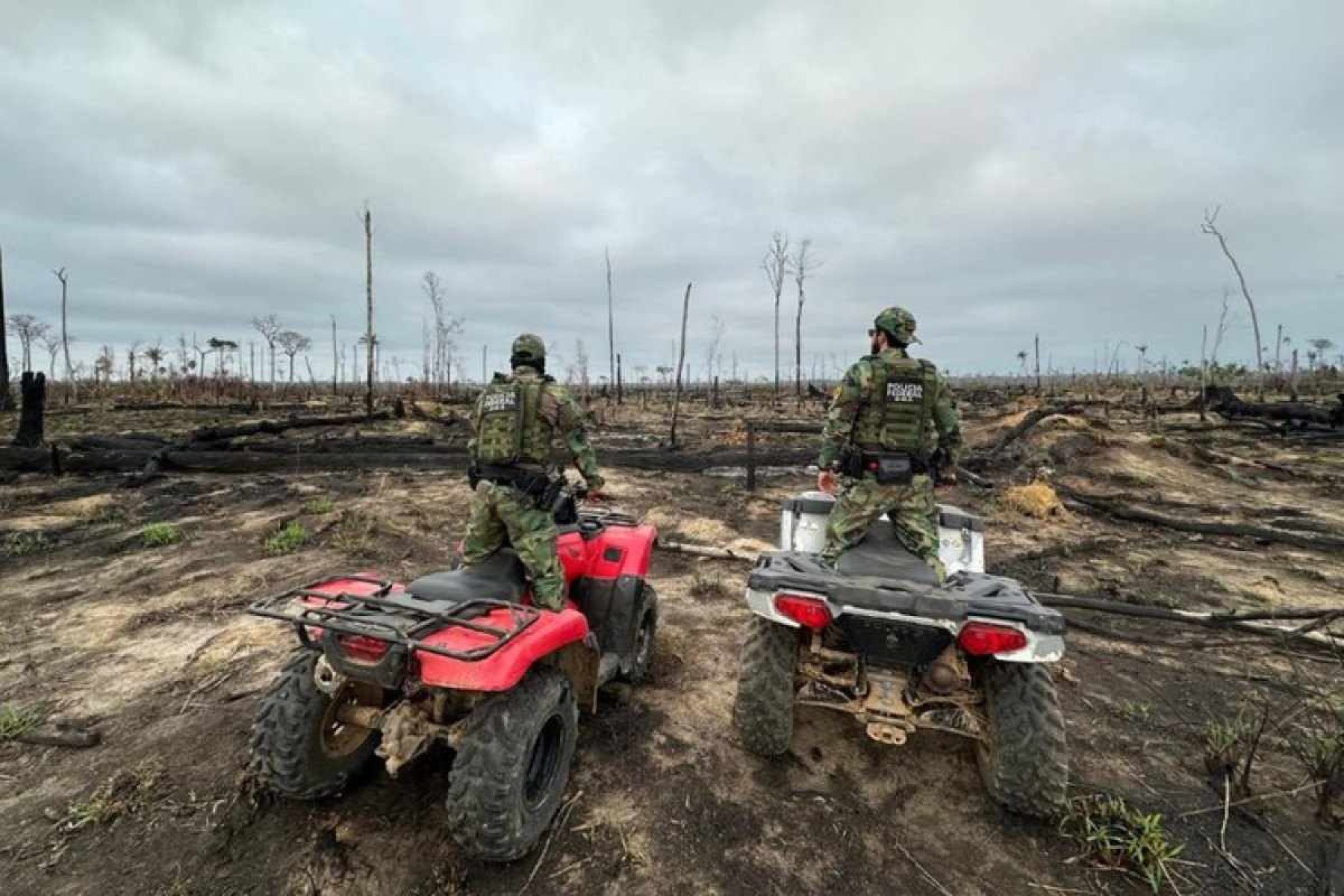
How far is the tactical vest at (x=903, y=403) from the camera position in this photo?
10.7 feet

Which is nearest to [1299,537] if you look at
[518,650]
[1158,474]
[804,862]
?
[1158,474]

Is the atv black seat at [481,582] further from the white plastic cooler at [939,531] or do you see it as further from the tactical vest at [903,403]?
the tactical vest at [903,403]

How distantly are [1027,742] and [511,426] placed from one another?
2779mm

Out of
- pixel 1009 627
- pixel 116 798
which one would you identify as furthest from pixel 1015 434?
pixel 116 798

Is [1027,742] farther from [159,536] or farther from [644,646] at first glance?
[159,536]

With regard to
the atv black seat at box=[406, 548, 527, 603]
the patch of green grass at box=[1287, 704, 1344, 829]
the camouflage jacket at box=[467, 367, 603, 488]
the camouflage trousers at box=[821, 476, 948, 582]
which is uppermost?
the camouflage jacket at box=[467, 367, 603, 488]

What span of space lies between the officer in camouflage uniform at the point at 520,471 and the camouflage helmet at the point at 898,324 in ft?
6.29

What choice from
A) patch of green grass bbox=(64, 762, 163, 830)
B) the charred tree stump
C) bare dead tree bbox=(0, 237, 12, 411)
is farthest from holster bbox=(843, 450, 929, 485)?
bare dead tree bbox=(0, 237, 12, 411)

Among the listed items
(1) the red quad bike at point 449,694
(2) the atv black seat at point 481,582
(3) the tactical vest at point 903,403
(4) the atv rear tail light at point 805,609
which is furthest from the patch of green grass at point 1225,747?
(2) the atv black seat at point 481,582

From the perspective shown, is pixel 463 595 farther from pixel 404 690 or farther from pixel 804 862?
pixel 804 862

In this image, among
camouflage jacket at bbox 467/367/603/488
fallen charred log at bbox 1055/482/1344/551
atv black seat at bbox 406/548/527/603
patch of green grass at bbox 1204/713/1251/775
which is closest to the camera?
atv black seat at bbox 406/548/527/603

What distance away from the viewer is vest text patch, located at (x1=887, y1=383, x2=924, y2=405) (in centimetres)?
326

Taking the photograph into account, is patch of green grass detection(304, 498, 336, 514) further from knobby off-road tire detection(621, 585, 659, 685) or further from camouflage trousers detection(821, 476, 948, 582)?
camouflage trousers detection(821, 476, 948, 582)

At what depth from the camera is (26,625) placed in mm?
4562
